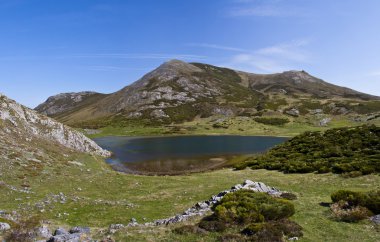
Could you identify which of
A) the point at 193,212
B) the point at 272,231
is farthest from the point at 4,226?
the point at 272,231

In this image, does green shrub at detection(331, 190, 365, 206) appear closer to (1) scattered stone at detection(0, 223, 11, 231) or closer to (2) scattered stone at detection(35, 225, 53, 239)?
(2) scattered stone at detection(35, 225, 53, 239)

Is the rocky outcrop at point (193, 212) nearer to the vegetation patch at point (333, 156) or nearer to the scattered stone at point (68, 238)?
the scattered stone at point (68, 238)

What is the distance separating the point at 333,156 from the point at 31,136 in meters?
64.5

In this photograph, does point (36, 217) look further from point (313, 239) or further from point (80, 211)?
point (313, 239)

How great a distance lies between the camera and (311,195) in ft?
98.4

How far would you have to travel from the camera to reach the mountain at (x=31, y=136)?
5175cm

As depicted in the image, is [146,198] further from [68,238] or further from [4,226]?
[68,238]

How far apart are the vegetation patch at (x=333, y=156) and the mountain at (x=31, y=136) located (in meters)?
41.0

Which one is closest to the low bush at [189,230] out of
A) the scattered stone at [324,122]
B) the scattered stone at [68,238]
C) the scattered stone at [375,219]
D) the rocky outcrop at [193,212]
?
the rocky outcrop at [193,212]

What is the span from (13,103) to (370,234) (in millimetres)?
79760

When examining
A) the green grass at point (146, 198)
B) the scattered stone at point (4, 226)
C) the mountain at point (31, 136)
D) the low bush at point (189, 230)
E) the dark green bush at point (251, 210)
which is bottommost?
the green grass at point (146, 198)

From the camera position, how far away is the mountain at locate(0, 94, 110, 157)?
51.7 meters

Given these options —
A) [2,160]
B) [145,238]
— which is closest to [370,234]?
[145,238]

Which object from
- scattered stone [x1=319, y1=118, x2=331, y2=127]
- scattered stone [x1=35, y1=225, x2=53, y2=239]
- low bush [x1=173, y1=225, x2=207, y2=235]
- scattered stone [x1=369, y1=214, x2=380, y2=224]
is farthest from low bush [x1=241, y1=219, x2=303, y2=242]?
scattered stone [x1=319, y1=118, x2=331, y2=127]
